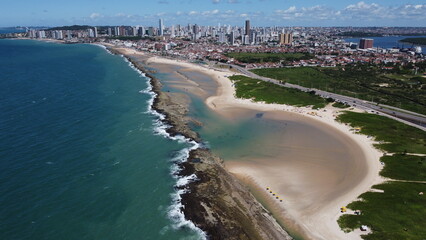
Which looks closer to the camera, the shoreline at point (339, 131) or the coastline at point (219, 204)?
the coastline at point (219, 204)

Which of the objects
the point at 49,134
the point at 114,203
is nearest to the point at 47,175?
the point at 114,203

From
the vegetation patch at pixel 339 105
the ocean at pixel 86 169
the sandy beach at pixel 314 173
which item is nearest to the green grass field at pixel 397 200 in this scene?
the sandy beach at pixel 314 173

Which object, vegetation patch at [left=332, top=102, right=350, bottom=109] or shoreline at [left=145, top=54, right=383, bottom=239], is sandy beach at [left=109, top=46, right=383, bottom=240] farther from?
vegetation patch at [left=332, top=102, right=350, bottom=109]

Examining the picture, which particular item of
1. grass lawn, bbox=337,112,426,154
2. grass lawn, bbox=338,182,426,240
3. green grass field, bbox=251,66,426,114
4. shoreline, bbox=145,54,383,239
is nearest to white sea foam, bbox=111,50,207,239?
shoreline, bbox=145,54,383,239

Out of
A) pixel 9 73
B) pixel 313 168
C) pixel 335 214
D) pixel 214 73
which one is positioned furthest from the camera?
pixel 214 73

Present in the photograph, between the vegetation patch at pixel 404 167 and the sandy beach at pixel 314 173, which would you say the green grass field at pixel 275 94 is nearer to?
the sandy beach at pixel 314 173

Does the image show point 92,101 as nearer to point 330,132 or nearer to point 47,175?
point 47,175

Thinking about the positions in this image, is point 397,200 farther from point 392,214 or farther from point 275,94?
point 275,94
